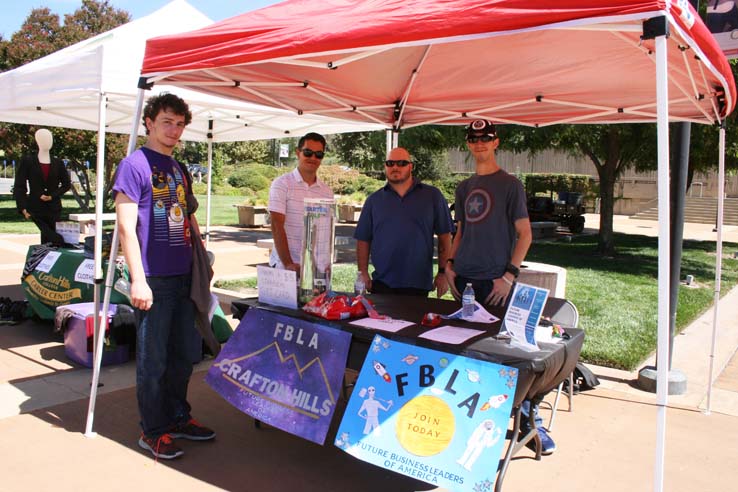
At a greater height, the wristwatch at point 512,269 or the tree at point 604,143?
the tree at point 604,143

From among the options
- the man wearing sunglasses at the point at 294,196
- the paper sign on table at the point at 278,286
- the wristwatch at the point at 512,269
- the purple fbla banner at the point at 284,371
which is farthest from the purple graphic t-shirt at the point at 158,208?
the wristwatch at the point at 512,269

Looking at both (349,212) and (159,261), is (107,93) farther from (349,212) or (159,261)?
(349,212)

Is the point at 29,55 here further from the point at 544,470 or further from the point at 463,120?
the point at 544,470

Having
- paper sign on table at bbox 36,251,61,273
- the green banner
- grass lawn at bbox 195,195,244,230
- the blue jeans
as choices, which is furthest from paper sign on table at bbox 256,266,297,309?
grass lawn at bbox 195,195,244,230

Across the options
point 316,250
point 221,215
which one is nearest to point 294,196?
point 316,250

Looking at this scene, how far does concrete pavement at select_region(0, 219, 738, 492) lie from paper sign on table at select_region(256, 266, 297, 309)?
2.84 feet

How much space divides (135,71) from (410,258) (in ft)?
8.65

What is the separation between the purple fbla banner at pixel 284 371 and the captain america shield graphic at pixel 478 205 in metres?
1.19

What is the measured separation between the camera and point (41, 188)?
6996 millimetres

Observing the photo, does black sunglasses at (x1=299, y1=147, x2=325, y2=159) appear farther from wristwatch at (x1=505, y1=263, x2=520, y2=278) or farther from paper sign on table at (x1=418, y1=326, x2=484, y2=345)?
paper sign on table at (x1=418, y1=326, x2=484, y2=345)

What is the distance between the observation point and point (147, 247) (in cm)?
326

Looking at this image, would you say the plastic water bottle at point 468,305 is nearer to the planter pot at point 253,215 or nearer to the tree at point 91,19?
the planter pot at point 253,215

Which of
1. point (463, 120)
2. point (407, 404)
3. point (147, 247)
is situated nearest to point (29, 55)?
point (463, 120)

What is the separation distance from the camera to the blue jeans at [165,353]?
334 centimetres
